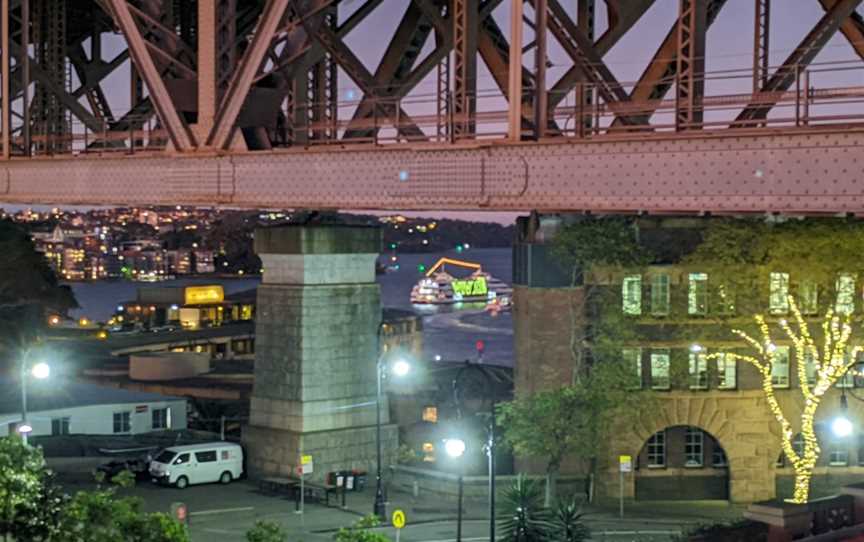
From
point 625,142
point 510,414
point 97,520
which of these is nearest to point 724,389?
point 510,414

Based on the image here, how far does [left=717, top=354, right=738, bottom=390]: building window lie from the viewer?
48.1 meters

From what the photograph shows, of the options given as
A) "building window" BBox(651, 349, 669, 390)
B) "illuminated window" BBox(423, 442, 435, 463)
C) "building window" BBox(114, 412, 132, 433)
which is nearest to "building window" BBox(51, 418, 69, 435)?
"building window" BBox(114, 412, 132, 433)

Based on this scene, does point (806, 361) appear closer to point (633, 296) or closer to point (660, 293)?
point (660, 293)

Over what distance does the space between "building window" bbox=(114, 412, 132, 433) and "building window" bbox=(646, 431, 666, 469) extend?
21.0m

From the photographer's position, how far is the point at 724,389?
Answer: 158 feet

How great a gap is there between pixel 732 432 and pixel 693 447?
4.64ft

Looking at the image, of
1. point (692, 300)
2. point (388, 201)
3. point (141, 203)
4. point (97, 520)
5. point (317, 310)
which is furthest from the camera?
point (692, 300)

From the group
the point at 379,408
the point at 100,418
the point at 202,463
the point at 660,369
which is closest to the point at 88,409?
the point at 100,418

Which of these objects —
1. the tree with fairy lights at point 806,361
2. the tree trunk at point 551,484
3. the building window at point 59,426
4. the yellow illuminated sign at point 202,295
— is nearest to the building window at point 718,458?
the tree with fairy lights at point 806,361

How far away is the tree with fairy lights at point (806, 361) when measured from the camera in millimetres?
40000

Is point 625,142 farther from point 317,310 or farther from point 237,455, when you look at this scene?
point 237,455

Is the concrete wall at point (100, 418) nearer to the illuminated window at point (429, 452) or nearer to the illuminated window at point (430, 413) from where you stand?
the illuminated window at point (430, 413)

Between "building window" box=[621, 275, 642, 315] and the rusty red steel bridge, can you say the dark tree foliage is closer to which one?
"building window" box=[621, 275, 642, 315]

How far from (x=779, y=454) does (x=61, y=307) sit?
8922 cm
